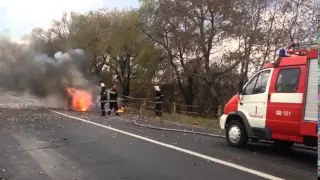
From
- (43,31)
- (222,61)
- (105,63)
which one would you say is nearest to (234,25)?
(222,61)

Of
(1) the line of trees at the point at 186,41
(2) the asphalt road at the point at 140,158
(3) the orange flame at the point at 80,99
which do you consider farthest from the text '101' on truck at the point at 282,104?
(3) the orange flame at the point at 80,99

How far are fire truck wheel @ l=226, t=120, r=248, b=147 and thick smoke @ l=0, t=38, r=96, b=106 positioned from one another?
16.9 metres

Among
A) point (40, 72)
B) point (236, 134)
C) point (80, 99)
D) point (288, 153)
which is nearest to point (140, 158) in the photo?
point (236, 134)

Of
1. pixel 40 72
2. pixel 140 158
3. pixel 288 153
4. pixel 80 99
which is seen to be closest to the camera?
pixel 140 158

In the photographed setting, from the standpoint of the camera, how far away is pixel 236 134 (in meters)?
8.63

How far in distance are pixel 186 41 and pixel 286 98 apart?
19547 millimetres

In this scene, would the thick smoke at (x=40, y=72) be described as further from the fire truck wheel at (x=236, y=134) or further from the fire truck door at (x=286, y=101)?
the fire truck door at (x=286, y=101)

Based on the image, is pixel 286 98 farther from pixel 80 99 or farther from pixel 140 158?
pixel 80 99

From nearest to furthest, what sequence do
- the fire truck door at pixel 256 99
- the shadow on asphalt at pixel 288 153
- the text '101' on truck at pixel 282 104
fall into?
the text '101' on truck at pixel 282 104
the shadow on asphalt at pixel 288 153
the fire truck door at pixel 256 99

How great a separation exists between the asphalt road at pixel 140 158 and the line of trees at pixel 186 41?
1246cm

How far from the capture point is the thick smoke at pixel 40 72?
80.9 feet

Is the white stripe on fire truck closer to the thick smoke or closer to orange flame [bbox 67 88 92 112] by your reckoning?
orange flame [bbox 67 88 92 112]

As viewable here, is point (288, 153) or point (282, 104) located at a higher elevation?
point (282, 104)

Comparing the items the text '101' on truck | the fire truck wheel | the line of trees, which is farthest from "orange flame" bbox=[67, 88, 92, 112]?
the fire truck wheel
